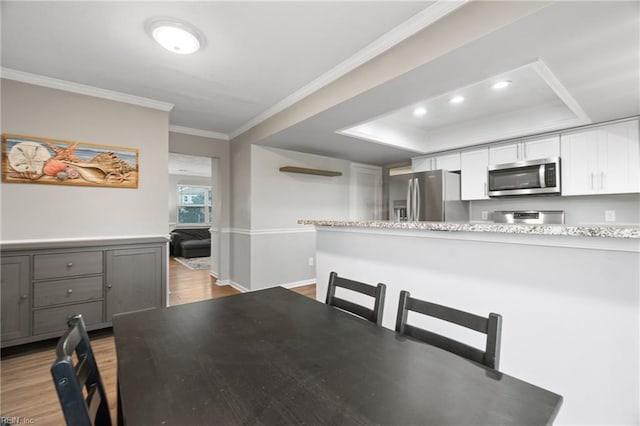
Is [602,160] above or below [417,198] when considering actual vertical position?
above

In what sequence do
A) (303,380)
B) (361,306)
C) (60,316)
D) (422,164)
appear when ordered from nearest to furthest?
(303,380) < (361,306) < (60,316) < (422,164)

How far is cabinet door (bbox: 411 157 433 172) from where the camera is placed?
4629 mm

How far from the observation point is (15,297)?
7.79 feet

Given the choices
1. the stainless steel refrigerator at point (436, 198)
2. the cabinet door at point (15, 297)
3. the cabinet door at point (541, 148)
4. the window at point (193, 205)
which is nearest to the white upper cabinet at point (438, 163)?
the stainless steel refrigerator at point (436, 198)

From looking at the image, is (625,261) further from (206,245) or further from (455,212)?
(206,245)

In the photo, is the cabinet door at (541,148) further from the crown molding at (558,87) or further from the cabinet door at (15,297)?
the cabinet door at (15,297)

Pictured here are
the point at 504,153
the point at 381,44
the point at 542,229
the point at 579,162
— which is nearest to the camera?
the point at 542,229

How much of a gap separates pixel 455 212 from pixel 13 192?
16.8ft

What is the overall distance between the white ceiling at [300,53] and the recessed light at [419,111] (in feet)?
1.80

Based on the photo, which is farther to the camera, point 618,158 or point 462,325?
point 618,158

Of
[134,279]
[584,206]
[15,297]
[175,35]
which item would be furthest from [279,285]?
[584,206]

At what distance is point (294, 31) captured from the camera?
2.02 m

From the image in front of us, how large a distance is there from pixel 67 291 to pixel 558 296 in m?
3.68

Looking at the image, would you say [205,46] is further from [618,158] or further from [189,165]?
[189,165]
